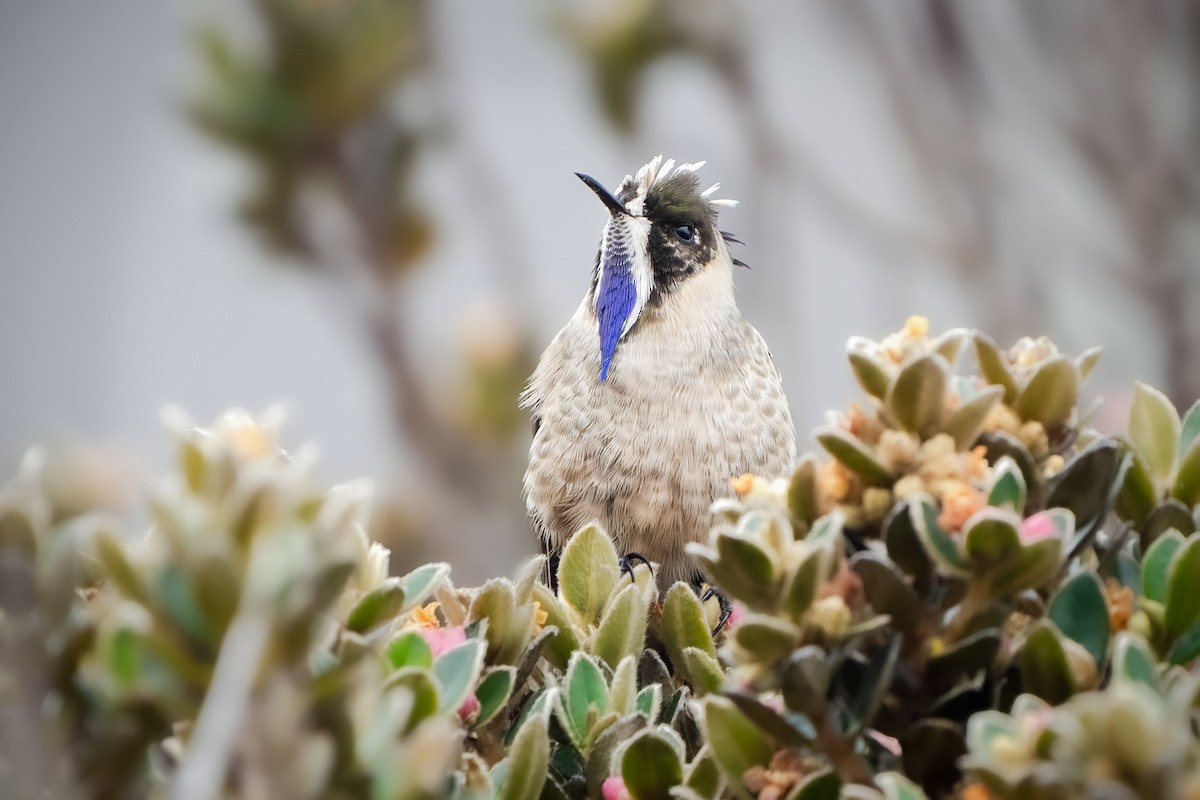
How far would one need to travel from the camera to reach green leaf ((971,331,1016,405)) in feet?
2.56

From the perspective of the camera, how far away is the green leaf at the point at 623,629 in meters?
0.93

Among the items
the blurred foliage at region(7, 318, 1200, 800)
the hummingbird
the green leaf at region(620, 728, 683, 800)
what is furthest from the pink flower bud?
the hummingbird

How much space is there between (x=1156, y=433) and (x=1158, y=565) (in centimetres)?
12

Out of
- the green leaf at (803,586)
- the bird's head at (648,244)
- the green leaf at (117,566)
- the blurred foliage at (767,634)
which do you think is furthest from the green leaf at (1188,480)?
the bird's head at (648,244)

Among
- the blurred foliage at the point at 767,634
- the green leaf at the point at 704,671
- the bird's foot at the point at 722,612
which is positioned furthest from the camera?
the bird's foot at the point at 722,612

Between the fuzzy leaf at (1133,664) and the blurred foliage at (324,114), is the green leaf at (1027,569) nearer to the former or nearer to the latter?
the fuzzy leaf at (1133,664)

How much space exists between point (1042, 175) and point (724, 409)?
9.29 feet

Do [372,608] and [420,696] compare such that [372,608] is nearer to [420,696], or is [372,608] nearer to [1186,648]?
[420,696]

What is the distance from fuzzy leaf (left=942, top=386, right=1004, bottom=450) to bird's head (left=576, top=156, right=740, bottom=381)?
1080 millimetres

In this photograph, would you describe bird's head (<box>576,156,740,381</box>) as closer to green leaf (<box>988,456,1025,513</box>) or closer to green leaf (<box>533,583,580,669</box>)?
green leaf (<box>533,583,580,669</box>)

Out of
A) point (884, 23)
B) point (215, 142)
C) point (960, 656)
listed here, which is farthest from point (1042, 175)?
point (960, 656)

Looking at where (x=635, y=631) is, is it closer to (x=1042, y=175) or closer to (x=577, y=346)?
(x=577, y=346)

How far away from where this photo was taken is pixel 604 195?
1.75 metres

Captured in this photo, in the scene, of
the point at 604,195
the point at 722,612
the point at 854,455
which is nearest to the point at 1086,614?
the point at 854,455
